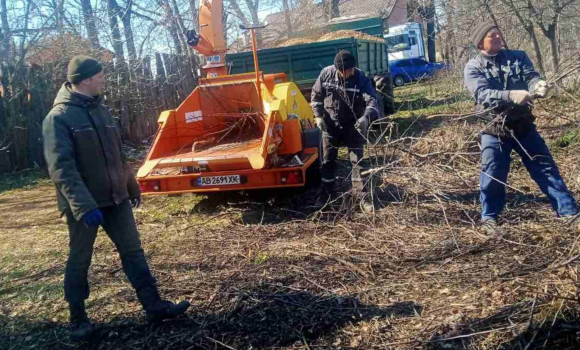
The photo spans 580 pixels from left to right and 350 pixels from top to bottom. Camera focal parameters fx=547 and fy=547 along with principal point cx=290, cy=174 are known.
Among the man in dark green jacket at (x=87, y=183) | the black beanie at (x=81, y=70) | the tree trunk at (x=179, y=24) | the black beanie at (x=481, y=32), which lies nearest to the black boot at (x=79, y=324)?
the man in dark green jacket at (x=87, y=183)

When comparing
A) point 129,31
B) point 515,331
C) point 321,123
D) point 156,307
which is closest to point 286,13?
point 129,31

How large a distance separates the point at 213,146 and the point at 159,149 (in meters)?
0.66

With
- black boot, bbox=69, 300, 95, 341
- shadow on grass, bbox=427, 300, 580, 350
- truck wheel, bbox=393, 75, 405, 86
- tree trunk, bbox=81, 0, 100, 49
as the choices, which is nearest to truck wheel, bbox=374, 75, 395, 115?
tree trunk, bbox=81, 0, 100, 49

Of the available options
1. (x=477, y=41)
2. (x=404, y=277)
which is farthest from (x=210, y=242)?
(x=477, y=41)

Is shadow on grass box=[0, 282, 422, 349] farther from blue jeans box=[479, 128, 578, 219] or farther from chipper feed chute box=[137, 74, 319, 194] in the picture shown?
chipper feed chute box=[137, 74, 319, 194]

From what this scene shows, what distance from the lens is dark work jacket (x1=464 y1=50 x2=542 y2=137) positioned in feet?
15.1

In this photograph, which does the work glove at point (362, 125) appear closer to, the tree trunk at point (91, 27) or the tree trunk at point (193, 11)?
the tree trunk at point (91, 27)

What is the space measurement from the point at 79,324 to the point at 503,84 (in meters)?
3.86

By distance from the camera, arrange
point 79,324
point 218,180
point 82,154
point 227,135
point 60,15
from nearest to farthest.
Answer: point 82,154 < point 79,324 < point 218,180 < point 227,135 < point 60,15

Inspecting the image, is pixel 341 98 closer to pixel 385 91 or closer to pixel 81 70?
pixel 81 70

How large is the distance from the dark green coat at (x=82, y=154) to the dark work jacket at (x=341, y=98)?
3043mm

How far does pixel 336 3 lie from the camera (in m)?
25.6

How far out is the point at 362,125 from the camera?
5797mm

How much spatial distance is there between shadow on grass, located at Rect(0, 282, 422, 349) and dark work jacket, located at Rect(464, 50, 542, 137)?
194 centimetres
